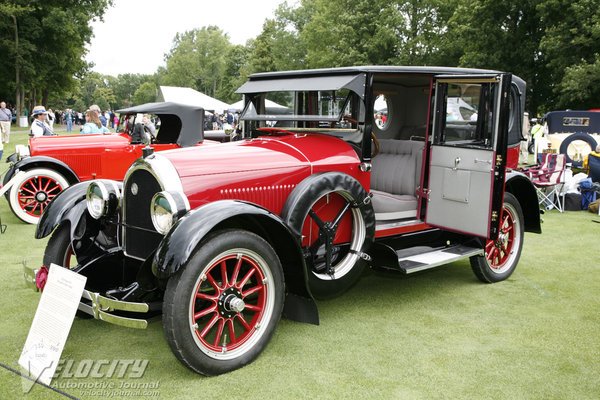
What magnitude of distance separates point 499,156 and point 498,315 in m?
1.40

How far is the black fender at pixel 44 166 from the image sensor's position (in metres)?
7.79

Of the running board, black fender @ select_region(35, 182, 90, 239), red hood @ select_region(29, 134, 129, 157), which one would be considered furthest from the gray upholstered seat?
red hood @ select_region(29, 134, 129, 157)

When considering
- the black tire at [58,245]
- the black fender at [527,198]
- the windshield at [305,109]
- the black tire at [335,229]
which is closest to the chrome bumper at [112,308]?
the black tire at [58,245]

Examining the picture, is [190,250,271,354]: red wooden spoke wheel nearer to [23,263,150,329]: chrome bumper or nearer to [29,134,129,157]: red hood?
[23,263,150,329]: chrome bumper

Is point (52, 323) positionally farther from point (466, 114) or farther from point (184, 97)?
point (184, 97)

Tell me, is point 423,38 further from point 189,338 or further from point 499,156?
point 189,338

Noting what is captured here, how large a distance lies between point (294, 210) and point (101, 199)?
4.89ft

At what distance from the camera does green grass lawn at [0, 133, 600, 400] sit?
10.4ft

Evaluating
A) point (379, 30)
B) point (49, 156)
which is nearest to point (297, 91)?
point (49, 156)

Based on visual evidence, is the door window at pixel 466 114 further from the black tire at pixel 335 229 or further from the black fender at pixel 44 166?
the black fender at pixel 44 166

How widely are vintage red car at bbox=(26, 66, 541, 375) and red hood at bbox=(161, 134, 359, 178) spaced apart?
16 millimetres

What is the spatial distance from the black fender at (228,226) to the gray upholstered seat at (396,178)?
1305mm

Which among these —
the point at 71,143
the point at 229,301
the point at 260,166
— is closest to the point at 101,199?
the point at 260,166

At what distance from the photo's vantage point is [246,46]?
78562 mm
